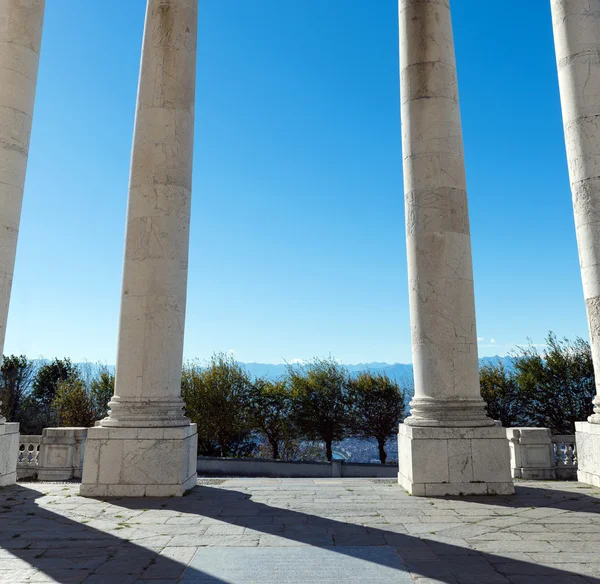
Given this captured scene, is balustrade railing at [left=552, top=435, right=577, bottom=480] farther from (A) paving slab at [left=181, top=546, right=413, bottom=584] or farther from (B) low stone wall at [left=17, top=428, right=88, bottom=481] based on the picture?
(B) low stone wall at [left=17, top=428, right=88, bottom=481]

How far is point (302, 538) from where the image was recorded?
38.6 meters

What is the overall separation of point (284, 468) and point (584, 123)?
463ft

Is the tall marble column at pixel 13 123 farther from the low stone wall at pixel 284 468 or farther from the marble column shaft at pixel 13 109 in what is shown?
the low stone wall at pixel 284 468

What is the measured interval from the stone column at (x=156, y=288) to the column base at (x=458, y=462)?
26.2 m

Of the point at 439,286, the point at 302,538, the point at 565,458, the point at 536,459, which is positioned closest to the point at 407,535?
the point at 302,538

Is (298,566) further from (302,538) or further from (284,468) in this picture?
(284,468)

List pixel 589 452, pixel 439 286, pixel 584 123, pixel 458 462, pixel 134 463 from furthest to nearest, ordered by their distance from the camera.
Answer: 1. pixel 584 123
2. pixel 589 452
3. pixel 439 286
4. pixel 458 462
5. pixel 134 463

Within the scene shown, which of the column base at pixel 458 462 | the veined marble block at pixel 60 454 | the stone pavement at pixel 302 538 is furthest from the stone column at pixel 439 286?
the veined marble block at pixel 60 454

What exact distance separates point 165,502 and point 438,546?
29.2 metres

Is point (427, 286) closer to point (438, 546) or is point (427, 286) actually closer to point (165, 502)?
point (438, 546)

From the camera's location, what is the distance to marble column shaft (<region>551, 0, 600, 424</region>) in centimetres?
6644

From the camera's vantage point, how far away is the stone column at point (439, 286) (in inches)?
2242

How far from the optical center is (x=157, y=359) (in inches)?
2399

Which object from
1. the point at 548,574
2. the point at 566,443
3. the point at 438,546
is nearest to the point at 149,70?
the point at 438,546
